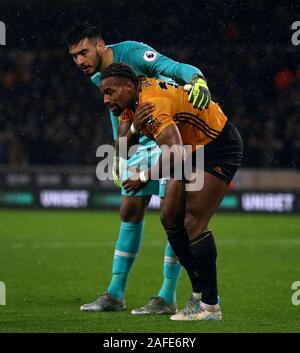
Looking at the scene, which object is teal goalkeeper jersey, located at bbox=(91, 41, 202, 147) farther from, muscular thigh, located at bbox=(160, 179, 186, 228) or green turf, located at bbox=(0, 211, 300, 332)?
green turf, located at bbox=(0, 211, 300, 332)

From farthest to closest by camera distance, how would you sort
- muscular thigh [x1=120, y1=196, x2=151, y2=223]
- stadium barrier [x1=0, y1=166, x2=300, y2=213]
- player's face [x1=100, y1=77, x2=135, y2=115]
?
stadium barrier [x1=0, y1=166, x2=300, y2=213]
muscular thigh [x1=120, y1=196, x2=151, y2=223]
player's face [x1=100, y1=77, x2=135, y2=115]

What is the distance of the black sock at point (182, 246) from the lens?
20.2 feet

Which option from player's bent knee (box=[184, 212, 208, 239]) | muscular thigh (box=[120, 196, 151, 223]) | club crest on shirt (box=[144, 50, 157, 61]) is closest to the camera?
player's bent knee (box=[184, 212, 208, 239])

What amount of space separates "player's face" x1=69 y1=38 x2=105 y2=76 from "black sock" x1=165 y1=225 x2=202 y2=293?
132cm

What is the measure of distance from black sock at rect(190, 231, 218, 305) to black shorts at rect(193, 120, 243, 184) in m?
0.40

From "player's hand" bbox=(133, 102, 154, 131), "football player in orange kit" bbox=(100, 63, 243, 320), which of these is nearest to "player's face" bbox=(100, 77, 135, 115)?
"football player in orange kit" bbox=(100, 63, 243, 320)

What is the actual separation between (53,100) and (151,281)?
11692mm

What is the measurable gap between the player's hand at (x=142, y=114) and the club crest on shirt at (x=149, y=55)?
978 millimetres

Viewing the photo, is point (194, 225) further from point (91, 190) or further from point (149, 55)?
point (91, 190)

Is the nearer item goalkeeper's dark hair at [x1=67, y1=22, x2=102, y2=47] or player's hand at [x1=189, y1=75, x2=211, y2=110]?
player's hand at [x1=189, y1=75, x2=211, y2=110]

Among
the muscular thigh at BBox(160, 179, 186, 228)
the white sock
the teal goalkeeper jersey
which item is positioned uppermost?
the teal goalkeeper jersey

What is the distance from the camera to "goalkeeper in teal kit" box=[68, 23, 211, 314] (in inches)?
A: 261

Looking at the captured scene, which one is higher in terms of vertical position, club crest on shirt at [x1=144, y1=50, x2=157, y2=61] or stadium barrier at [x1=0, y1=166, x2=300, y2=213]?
club crest on shirt at [x1=144, y1=50, x2=157, y2=61]
